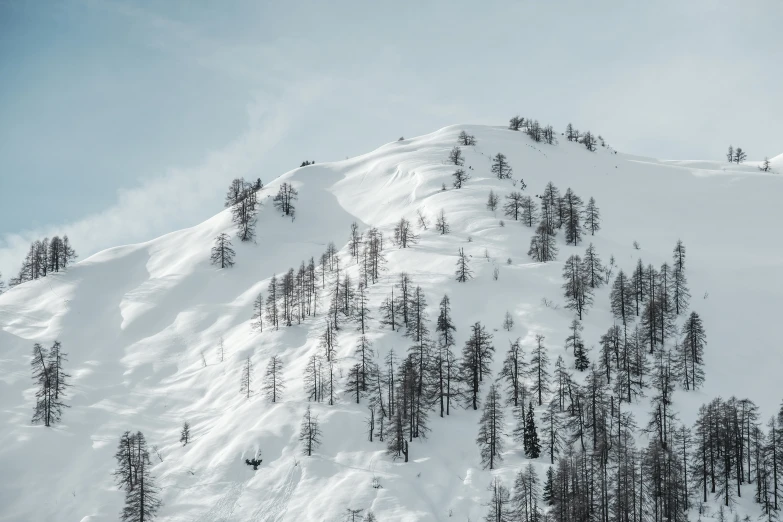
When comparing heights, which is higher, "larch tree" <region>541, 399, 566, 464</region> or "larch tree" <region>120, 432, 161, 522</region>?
"larch tree" <region>541, 399, 566, 464</region>

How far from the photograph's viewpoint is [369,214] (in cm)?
17100

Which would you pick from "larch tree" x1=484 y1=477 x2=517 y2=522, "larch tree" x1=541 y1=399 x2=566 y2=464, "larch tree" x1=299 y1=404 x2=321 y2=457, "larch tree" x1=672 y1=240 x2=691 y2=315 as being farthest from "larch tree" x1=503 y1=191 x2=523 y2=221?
"larch tree" x1=484 y1=477 x2=517 y2=522

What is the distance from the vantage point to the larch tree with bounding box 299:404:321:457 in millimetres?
74250

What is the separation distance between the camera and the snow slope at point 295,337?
7106 cm

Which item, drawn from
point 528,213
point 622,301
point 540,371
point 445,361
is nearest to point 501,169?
point 528,213

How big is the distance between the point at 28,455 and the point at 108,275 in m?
72.2

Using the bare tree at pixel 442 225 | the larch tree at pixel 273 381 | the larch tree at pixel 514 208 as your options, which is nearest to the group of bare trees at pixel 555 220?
the larch tree at pixel 514 208

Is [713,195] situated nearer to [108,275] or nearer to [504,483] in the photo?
[504,483]

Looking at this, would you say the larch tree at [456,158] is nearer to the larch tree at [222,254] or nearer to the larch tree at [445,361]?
the larch tree at [222,254]

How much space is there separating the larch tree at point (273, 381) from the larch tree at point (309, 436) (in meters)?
8.72

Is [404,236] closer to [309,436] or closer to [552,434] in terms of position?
[309,436]

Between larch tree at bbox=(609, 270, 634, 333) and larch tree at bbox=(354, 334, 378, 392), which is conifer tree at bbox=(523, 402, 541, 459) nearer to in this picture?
larch tree at bbox=(354, 334, 378, 392)

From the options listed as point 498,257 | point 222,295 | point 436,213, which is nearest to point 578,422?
point 498,257

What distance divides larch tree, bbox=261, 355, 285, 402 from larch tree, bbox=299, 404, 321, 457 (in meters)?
8.72
